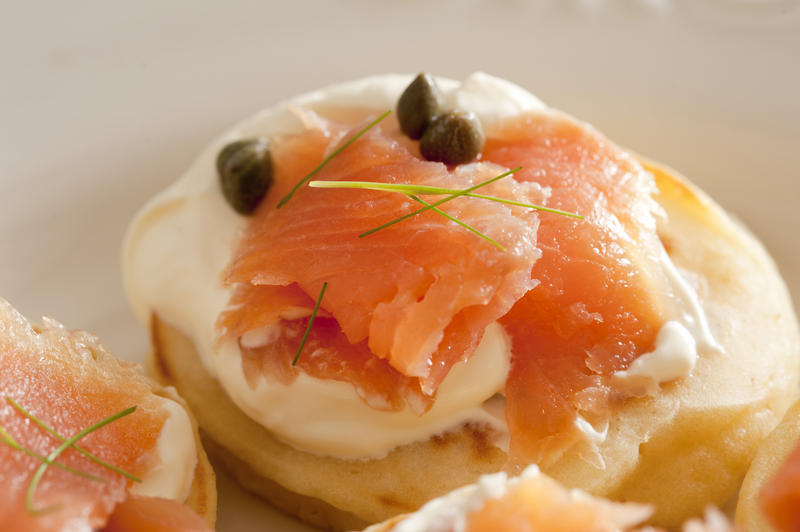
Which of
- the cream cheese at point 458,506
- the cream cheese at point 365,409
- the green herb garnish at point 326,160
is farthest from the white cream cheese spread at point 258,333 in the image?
the cream cheese at point 458,506

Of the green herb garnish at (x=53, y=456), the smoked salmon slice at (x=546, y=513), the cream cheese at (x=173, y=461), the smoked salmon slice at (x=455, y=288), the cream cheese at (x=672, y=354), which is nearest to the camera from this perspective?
the smoked salmon slice at (x=546, y=513)

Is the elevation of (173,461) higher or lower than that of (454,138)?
lower

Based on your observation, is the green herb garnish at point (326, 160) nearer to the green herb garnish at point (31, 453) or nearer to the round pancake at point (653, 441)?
the round pancake at point (653, 441)

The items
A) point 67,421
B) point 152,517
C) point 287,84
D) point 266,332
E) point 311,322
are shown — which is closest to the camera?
point 152,517

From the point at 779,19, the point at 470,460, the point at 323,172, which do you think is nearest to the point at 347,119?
the point at 323,172

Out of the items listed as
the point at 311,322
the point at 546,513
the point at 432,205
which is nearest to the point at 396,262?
the point at 432,205

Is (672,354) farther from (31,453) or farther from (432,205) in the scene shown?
(31,453)
